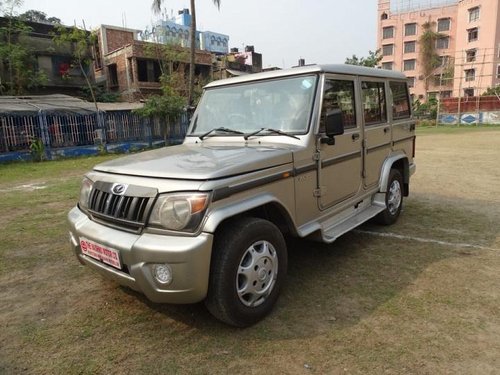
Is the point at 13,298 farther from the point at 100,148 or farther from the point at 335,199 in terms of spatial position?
the point at 100,148

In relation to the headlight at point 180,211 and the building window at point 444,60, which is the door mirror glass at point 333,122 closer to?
the headlight at point 180,211

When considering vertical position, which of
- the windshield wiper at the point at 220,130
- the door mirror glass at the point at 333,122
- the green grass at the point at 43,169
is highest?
the door mirror glass at the point at 333,122

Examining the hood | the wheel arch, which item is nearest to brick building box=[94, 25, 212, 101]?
the wheel arch

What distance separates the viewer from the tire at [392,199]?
16.8 feet

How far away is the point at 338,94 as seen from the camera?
13.2ft

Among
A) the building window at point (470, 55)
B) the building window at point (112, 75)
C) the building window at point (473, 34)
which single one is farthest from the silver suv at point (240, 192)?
the building window at point (473, 34)

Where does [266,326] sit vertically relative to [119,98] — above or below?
below

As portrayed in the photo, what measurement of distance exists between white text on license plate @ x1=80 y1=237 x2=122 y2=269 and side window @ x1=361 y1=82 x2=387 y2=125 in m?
3.17

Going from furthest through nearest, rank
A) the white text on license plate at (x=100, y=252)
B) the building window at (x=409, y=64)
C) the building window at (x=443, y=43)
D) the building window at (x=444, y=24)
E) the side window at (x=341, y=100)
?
the building window at (x=409, y=64)
the building window at (x=443, y=43)
the building window at (x=444, y=24)
the side window at (x=341, y=100)
the white text on license plate at (x=100, y=252)

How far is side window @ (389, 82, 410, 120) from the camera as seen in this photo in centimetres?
522

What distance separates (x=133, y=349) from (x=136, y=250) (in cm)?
73

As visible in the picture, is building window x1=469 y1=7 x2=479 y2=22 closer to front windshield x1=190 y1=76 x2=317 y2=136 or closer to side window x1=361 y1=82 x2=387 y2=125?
side window x1=361 y1=82 x2=387 y2=125

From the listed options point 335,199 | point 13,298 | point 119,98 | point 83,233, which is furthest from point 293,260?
Answer: point 119,98

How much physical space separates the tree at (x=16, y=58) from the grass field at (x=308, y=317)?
2288cm
